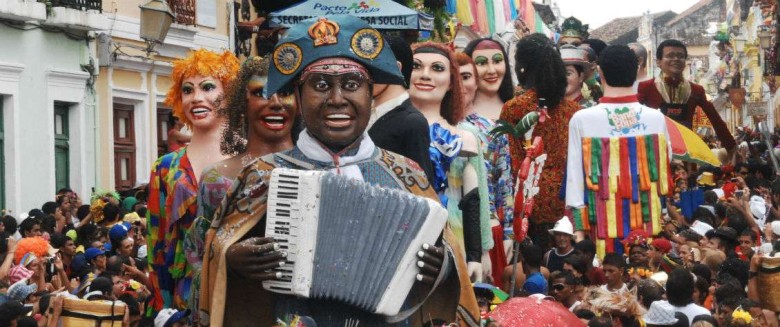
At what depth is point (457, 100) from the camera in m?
10.9

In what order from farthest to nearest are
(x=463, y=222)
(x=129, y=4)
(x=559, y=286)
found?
(x=129, y=4) → (x=559, y=286) → (x=463, y=222)

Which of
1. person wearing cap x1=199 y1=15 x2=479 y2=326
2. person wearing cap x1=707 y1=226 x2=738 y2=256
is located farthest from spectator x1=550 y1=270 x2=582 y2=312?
person wearing cap x1=199 y1=15 x2=479 y2=326

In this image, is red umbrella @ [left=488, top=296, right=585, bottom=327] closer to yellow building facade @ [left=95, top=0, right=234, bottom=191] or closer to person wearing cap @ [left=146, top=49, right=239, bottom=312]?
person wearing cap @ [left=146, top=49, right=239, bottom=312]

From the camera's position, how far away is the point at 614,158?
13.0 m

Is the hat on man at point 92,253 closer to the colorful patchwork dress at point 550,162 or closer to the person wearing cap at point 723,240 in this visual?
the colorful patchwork dress at point 550,162

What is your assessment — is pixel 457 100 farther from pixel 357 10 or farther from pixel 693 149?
pixel 693 149

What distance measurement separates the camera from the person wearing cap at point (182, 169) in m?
9.32

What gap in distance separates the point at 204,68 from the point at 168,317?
147 centimetres

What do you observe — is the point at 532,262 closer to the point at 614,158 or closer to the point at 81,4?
the point at 614,158

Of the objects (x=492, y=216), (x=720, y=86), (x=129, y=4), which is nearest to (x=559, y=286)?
(x=492, y=216)

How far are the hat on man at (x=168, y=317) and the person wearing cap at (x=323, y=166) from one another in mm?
1591

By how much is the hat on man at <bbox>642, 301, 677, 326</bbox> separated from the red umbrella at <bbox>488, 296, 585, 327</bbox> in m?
1.36

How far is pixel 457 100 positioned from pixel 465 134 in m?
0.28

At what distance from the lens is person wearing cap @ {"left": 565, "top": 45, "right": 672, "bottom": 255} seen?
12992 mm
